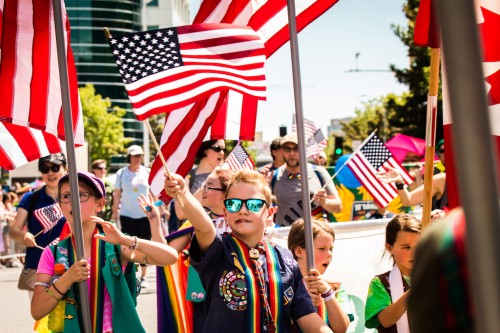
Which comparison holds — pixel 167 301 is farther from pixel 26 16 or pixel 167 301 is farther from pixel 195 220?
pixel 26 16

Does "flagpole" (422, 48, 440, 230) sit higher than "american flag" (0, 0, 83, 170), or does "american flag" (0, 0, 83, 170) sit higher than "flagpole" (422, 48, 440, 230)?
"american flag" (0, 0, 83, 170)

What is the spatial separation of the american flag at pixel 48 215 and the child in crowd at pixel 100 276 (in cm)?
265

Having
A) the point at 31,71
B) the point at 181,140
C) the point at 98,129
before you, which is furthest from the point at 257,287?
the point at 98,129

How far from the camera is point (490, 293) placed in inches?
31.7

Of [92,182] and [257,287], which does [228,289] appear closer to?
[257,287]

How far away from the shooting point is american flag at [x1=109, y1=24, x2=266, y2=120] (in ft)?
16.1

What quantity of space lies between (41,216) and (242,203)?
3.78 meters

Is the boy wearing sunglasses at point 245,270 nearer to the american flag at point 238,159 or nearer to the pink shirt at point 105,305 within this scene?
the pink shirt at point 105,305

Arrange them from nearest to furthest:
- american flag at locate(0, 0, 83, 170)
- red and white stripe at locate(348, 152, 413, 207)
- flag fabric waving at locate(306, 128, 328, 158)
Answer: american flag at locate(0, 0, 83, 170) → red and white stripe at locate(348, 152, 413, 207) → flag fabric waving at locate(306, 128, 328, 158)

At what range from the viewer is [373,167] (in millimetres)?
11031

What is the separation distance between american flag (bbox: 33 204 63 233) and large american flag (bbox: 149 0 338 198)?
1.84 meters

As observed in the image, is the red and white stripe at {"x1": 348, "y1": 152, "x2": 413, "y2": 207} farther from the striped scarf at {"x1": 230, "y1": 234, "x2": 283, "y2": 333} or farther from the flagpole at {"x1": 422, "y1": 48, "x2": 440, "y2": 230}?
the striped scarf at {"x1": 230, "y1": 234, "x2": 283, "y2": 333}

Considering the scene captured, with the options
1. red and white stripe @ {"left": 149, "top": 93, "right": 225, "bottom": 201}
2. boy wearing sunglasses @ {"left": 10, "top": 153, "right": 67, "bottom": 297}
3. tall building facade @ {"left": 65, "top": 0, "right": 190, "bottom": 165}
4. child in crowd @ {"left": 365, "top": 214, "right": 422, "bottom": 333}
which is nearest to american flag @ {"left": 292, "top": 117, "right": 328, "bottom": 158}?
boy wearing sunglasses @ {"left": 10, "top": 153, "right": 67, "bottom": 297}

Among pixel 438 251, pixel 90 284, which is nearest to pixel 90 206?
pixel 90 284
